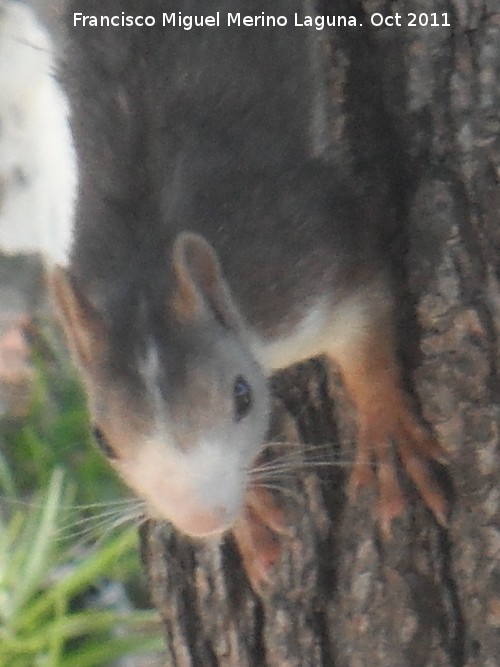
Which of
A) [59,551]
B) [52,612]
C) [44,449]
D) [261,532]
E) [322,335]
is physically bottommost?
[52,612]

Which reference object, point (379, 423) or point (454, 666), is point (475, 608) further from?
point (379, 423)

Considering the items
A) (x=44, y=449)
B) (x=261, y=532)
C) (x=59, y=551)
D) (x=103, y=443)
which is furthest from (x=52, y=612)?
(x=103, y=443)

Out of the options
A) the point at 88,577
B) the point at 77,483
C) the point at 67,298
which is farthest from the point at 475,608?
the point at 77,483

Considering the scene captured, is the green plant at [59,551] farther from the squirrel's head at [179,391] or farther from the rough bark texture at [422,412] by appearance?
the squirrel's head at [179,391]

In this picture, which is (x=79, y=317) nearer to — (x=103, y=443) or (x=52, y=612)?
(x=103, y=443)

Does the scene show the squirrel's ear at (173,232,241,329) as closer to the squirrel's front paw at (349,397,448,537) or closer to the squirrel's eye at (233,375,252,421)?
the squirrel's eye at (233,375,252,421)

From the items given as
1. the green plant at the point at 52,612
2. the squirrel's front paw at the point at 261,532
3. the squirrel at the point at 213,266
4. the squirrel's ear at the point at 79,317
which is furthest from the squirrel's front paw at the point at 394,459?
the green plant at the point at 52,612
